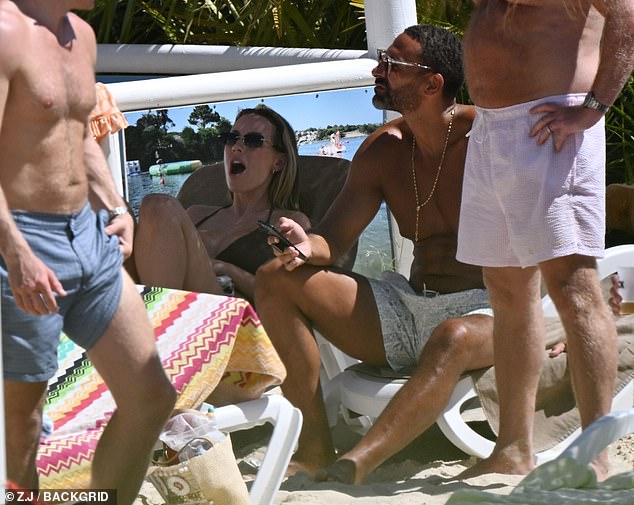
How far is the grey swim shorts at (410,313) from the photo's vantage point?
13.9ft

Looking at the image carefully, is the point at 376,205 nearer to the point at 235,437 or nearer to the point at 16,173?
the point at 235,437

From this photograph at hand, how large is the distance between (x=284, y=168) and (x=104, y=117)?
84 cm

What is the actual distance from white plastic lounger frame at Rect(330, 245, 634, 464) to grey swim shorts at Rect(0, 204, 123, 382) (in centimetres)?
150

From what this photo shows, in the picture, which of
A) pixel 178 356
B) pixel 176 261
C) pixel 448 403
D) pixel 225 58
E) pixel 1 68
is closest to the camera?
pixel 1 68

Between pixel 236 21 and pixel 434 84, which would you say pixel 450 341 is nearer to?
pixel 434 84

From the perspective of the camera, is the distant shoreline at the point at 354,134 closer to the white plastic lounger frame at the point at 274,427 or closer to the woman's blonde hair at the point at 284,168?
the woman's blonde hair at the point at 284,168

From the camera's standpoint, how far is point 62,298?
8.96 ft

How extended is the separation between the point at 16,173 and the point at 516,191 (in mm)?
1562

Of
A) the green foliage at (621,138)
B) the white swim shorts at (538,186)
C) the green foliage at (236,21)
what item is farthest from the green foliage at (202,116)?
the green foliage at (621,138)

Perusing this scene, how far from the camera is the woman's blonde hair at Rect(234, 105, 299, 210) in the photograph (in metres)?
5.02

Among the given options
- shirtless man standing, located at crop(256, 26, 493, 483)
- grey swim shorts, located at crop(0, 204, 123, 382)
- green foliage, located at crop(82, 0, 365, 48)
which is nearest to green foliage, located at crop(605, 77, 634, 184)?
green foliage, located at crop(82, 0, 365, 48)

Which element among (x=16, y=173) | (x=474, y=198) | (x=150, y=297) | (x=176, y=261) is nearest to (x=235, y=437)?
(x=176, y=261)

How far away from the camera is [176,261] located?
14.7 feet

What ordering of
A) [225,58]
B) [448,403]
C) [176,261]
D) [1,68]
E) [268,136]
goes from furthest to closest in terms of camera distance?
[225,58], [268,136], [176,261], [448,403], [1,68]
